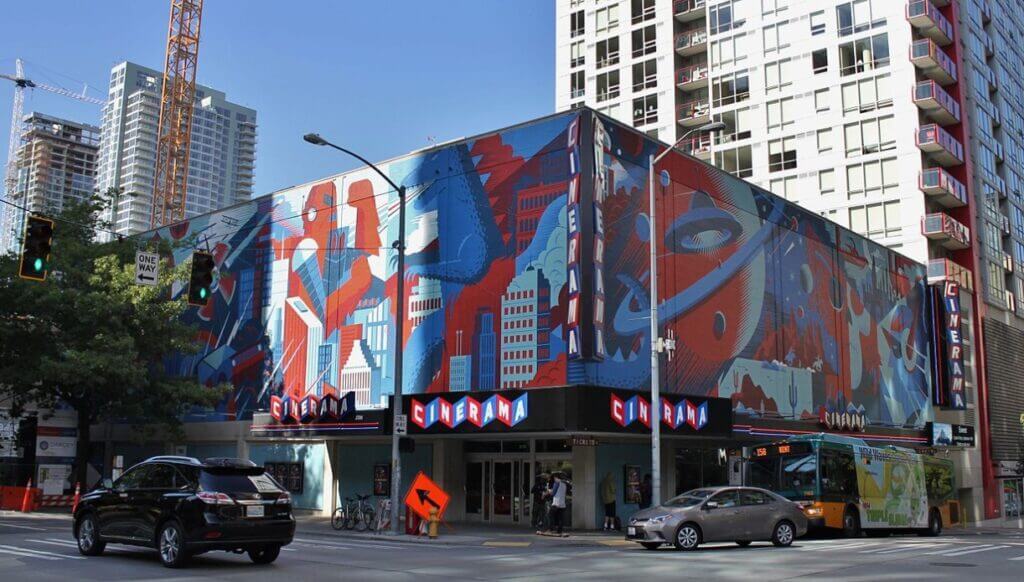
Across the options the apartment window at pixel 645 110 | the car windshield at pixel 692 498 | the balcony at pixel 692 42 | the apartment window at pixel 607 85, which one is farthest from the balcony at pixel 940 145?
the car windshield at pixel 692 498

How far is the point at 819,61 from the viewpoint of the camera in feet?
205

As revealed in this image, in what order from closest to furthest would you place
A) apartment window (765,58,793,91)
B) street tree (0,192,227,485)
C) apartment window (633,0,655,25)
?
street tree (0,192,227,485)
apartment window (765,58,793,91)
apartment window (633,0,655,25)

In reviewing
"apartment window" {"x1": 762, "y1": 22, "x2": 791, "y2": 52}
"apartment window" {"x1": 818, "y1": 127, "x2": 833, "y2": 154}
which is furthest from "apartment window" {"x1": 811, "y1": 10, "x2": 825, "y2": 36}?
"apartment window" {"x1": 818, "y1": 127, "x2": 833, "y2": 154}

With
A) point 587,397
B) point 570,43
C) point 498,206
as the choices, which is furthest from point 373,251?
point 570,43

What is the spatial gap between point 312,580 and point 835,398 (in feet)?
109

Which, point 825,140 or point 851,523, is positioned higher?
point 825,140

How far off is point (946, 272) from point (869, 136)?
10549mm

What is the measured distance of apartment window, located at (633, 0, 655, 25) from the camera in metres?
70.8

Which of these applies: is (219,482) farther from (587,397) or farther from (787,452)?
(787,452)

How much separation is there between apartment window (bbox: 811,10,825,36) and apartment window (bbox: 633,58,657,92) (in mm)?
12195

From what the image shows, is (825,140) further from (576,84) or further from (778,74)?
(576,84)

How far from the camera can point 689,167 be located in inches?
1342

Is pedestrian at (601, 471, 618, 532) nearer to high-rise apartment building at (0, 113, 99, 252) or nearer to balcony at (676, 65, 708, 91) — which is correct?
balcony at (676, 65, 708, 91)

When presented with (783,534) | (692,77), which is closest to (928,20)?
(692,77)
